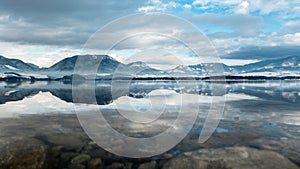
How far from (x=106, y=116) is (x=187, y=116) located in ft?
28.5

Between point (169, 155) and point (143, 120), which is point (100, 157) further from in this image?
point (143, 120)

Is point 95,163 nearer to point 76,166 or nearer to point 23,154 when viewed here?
point 76,166

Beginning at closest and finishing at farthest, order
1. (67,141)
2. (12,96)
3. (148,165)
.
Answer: (148,165) → (67,141) → (12,96)

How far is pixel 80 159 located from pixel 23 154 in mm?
3619

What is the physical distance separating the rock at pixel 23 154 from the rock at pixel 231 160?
→ 23.1ft

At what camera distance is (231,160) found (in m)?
16.0

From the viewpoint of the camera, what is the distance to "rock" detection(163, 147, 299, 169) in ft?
50.2

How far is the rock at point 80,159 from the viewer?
51.5 ft

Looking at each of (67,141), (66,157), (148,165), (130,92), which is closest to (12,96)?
(130,92)

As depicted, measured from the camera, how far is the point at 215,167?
50.0 feet

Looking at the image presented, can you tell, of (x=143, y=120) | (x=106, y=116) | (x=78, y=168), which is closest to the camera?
(x=78, y=168)

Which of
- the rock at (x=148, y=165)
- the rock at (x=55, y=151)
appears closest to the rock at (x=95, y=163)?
the rock at (x=148, y=165)

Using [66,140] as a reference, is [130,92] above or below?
above

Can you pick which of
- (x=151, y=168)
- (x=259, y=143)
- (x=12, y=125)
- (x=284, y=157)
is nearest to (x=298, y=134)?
(x=259, y=143)
